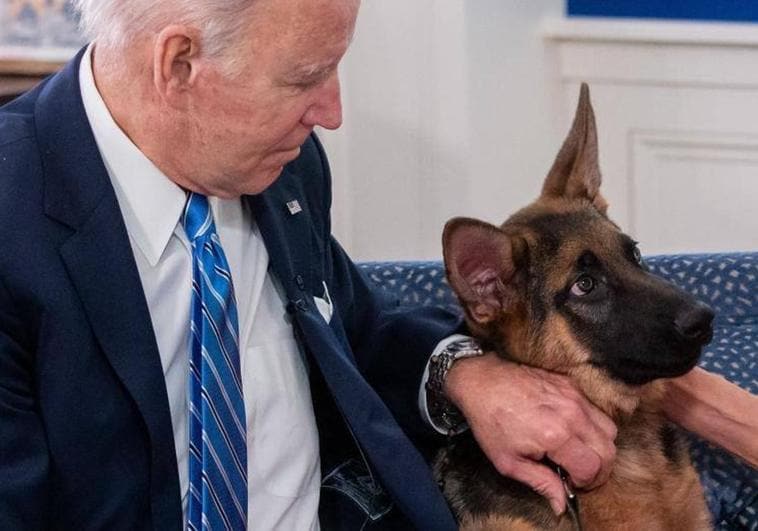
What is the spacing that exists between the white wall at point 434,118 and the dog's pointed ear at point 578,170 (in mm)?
1241

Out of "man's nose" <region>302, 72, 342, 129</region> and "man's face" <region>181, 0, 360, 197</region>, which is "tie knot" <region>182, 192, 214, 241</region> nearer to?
"man's face" <region>181, 0, 360, 197</region>

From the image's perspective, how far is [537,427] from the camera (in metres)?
1.80

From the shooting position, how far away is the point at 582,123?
6.52 ft

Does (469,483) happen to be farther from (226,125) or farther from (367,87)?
(367,87)

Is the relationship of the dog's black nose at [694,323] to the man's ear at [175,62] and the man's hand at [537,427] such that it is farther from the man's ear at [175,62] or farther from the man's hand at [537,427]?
the man's ear at [175,62]

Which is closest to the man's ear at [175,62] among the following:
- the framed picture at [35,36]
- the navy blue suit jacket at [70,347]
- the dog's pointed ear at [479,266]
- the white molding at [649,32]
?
the navy blue suit jacket at [70,347]

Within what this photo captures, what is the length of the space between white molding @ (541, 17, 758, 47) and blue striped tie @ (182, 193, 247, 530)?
1.98 metres

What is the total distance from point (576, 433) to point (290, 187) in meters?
0.53

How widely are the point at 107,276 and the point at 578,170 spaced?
0.78 m

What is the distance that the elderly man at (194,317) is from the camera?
1.57 m

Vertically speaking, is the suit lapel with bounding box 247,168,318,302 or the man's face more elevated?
the man's face

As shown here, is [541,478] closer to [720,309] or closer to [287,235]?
[287,235]

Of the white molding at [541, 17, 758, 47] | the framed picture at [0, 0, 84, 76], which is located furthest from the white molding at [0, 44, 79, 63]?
the white molding at [541, 17, 758, 47]

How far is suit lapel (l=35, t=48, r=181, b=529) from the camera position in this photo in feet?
5.18
